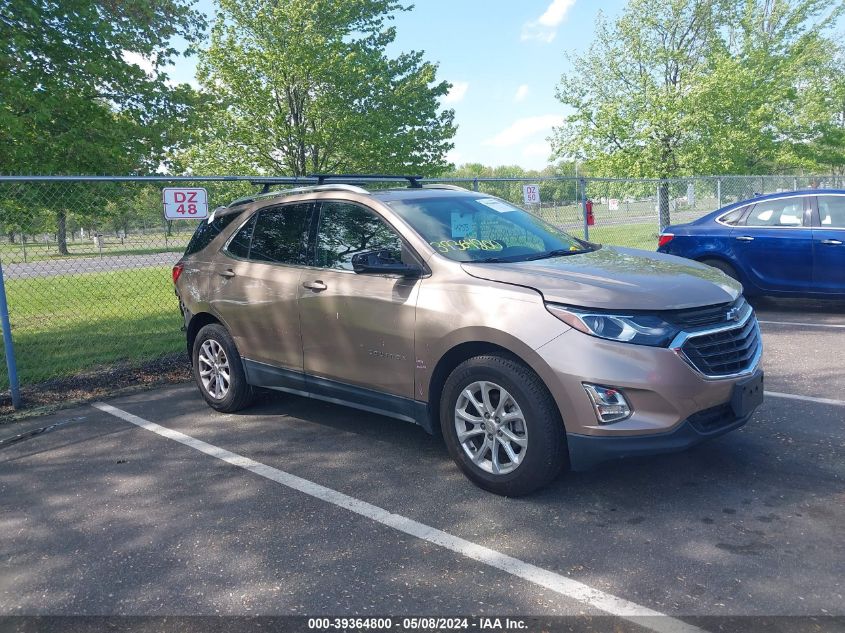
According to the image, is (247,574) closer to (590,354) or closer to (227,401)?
(590,354)

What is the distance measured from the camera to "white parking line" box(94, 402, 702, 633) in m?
2.71

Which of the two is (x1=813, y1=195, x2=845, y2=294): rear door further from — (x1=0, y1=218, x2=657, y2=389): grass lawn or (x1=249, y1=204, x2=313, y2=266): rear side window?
(x1=249, y1=204, x2=313, y2=266): rear side window

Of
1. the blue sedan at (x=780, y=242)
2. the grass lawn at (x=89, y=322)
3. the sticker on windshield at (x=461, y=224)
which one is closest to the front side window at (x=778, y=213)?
the blue sedan at (x=780, y=242)

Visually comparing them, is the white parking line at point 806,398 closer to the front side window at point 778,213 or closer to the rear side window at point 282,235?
the rear side window at point 282,235

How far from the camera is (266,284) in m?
5.21

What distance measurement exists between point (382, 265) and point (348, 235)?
0.72m

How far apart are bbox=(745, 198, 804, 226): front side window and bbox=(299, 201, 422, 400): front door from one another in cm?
680

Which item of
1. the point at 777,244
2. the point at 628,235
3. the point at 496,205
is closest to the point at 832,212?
the point at 777,244

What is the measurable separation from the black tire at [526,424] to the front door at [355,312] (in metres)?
0.53


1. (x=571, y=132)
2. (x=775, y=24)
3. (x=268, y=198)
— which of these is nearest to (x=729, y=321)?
(x=268, y=198)

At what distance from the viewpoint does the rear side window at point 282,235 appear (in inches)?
201

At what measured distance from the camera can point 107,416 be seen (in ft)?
19.7

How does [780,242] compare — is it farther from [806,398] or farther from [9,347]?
[9,347]

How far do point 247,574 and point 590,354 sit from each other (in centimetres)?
199
